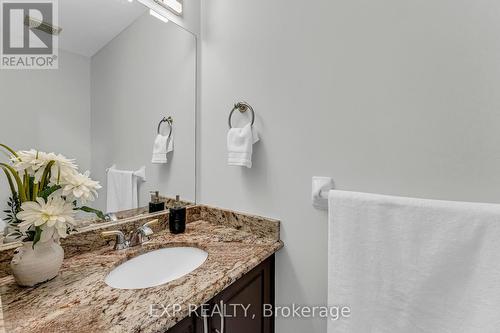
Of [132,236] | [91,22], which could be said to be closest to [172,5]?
[91,22]

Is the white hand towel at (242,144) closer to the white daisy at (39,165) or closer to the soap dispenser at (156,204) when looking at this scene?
the soap dispenser at (156,204)

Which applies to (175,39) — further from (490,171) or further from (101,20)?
(490,171)

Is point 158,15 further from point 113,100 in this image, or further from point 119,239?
point 119,239

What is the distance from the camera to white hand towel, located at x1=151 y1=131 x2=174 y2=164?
1300 millimetres

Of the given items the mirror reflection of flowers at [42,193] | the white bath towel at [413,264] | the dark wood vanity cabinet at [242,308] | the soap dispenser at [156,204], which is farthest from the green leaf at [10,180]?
the white bath towel at [413,264]

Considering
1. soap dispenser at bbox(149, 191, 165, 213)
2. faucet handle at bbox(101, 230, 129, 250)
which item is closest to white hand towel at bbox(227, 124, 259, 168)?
soap dispenser at bbox(149, 191, 165, 213)

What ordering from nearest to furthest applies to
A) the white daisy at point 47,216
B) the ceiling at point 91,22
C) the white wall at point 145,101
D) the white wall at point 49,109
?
the white daisy at point 47,216 → the white wall at point 49,109 → the ceiling at point 91,22 → the white wall at point 145,101

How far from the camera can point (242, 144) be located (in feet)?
3.78

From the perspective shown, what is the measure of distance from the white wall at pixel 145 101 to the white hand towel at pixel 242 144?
1.21ft

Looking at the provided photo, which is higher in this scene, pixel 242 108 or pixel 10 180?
pixel 242 108

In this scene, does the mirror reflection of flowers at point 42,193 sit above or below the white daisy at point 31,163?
below

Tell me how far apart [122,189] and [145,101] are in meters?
0.48

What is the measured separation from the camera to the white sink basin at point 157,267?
0.91 meters

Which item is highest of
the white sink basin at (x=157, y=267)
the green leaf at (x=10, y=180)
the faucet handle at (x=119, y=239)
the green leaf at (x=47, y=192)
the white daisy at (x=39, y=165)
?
the white daisy at (x=39, y=165)
